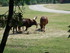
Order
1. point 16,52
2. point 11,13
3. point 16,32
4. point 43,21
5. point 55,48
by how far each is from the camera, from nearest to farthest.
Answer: point 11,13 < point 16,52 < point 55,48 < point 16,32 < point 43,21

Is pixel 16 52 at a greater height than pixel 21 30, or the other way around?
pixel 16 52

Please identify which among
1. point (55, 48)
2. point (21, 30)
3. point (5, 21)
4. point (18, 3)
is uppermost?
point (18, 3)

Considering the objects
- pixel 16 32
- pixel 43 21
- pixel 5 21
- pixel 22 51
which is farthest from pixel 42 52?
pixel 43 21

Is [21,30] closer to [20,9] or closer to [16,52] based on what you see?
[16,52]

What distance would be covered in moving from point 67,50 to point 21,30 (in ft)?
27.1

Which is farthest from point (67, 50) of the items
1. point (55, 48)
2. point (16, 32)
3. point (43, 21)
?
point (43, 21)

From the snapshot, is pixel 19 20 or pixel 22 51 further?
pixel 22 51

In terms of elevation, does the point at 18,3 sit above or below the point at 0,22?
above

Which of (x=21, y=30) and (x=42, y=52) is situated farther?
(x=21, y=30)

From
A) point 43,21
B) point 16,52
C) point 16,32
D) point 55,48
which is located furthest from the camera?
point 43,21

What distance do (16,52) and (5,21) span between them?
15.5ft

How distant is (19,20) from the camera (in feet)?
22.7

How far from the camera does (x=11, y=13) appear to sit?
666cm

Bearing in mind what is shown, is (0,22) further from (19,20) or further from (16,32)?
(16,32)
